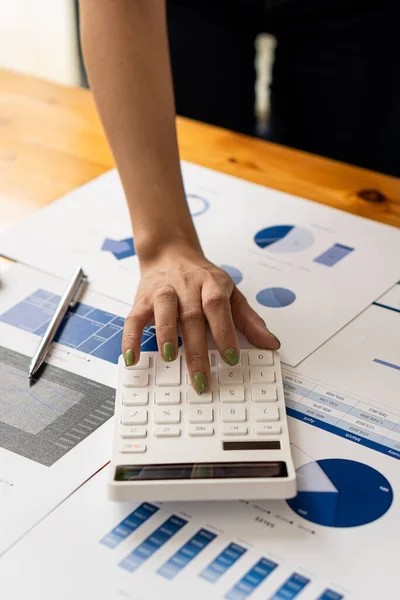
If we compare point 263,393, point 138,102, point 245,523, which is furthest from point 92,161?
point 245,523

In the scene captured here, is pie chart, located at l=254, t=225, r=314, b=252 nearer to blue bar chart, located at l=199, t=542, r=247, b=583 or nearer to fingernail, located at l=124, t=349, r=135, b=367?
fingernail, located at l=124, t=349, r=135, b=367

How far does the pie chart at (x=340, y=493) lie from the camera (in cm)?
57

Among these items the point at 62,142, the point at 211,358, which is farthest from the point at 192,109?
the point at 211,358

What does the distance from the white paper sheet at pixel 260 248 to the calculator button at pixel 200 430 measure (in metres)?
0.14

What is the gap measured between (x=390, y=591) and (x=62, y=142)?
774mm

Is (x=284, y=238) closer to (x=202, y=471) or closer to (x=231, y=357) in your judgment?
(x=231, y=357)

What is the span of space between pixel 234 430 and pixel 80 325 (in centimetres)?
23

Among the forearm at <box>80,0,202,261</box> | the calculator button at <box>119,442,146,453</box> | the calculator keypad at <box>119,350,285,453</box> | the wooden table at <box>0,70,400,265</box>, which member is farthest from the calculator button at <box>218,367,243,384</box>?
the wooden table at <box>0,70,400,265</box>

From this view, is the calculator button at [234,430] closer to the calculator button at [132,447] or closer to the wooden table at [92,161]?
the calculator button at [132,447]

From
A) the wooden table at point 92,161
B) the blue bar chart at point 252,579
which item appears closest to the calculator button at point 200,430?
the blue bar chart at point 252,579

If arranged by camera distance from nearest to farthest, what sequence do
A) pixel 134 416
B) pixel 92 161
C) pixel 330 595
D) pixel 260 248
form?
pixel 330 595 < pixel 134 416 < pixel 260 248 < pixel 92 161

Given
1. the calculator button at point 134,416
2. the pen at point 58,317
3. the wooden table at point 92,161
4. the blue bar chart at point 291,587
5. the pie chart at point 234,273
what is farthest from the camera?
the wooden table at point 92,161

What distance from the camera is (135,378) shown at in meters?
0.66

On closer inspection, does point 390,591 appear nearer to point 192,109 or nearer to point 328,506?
point 328,506
